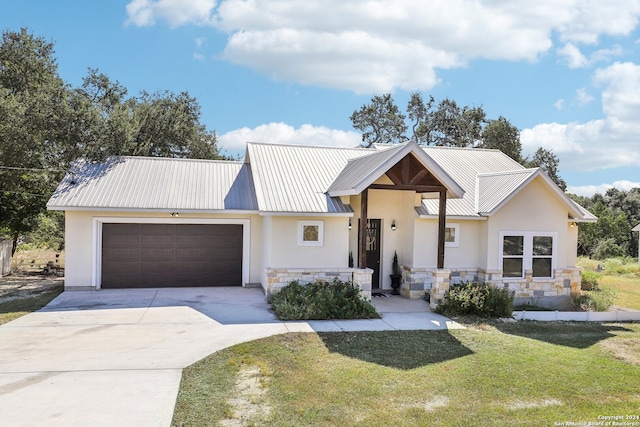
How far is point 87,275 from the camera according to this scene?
1380 cm

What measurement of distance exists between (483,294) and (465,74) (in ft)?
28.6

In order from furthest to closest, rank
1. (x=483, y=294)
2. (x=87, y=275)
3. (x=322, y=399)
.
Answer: (x=87, y=275), (x=483, y=294), (x=322, y=399)

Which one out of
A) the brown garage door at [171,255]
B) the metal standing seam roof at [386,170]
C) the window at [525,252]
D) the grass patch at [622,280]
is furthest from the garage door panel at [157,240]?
the grass patch at [622,280]

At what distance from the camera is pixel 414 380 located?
7148 mm

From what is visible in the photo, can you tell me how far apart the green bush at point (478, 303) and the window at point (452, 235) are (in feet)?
6.99

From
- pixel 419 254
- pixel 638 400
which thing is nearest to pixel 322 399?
pixel 638 400

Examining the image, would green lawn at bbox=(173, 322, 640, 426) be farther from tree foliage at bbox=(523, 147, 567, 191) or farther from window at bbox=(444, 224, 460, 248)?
tree foliage at bbox=(523, 147, 567, 191)

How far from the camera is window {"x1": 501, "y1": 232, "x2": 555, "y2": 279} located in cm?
1409

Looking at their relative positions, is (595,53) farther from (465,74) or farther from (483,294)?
(483,294)

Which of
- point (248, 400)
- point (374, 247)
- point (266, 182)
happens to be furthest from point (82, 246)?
point (248, 400)

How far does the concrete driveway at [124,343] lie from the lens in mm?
5895

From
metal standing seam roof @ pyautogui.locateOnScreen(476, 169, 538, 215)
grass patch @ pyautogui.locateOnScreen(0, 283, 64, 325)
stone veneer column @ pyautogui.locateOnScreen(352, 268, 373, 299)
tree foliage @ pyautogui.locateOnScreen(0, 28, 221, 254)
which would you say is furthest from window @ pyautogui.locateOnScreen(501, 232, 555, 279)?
tree foliage @ pyautogui.locateOnScreen(0, 28, 221, 254)

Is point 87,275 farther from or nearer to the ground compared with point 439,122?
nearer to the ground

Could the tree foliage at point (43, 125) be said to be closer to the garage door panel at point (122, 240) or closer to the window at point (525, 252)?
the garage door panel at point (122, 240)
